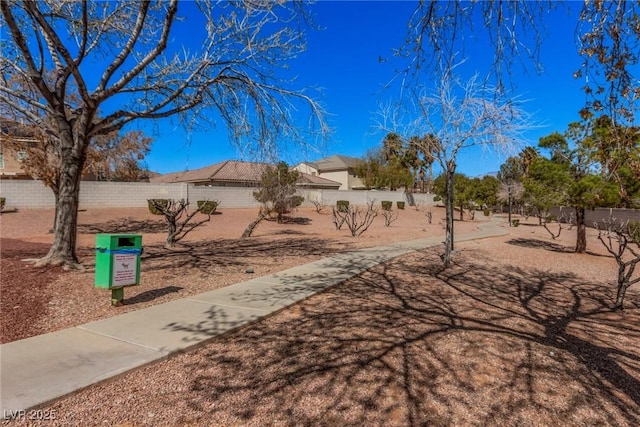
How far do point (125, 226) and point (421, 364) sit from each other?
68.4 ft

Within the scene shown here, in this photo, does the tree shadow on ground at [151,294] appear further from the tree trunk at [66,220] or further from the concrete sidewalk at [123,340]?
the tree trunk at [66,220]

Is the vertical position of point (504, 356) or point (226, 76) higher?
point (226, 76)

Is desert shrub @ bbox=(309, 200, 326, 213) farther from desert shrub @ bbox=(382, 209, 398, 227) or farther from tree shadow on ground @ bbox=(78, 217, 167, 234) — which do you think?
tree shadow on ground @ bbox=(78, 217, 167, 234)

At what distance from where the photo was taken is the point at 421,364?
396cm

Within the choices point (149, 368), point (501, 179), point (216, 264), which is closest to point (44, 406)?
point (149, 368)

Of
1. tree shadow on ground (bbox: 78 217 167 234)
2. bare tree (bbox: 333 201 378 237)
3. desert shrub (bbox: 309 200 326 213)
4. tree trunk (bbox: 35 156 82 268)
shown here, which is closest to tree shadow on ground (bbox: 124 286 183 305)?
tree trunk (bbox: 35 156 82 268)

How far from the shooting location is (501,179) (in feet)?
173

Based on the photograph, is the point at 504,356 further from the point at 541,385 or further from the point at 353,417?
the point at 353,417

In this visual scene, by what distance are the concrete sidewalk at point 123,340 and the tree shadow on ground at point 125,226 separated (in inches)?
566

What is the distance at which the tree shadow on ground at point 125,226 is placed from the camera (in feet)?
63.4

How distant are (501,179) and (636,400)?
53930mm

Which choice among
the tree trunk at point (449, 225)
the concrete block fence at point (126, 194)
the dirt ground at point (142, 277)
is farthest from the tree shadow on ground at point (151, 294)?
the concrete block fence at point (126, 194)

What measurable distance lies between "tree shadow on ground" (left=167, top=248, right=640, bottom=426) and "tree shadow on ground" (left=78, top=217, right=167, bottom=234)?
15.4 m

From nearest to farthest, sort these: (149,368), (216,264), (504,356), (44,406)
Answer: (44,406), (149,368), (504,356), (216,264)
